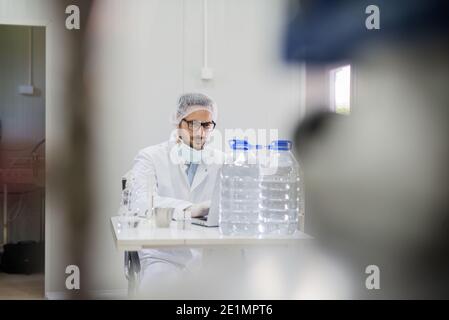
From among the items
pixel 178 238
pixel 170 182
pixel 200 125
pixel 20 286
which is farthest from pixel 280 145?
pixel 20 286

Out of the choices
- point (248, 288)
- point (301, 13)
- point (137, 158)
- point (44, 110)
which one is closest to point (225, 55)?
point (301, 13)

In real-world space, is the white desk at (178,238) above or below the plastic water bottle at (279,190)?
below

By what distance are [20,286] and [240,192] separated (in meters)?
0.83

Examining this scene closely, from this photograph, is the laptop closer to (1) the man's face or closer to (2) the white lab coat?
(2) the white lab coat

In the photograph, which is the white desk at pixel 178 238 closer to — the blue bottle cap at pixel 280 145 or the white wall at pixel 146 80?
the white wall at pixel 146 80

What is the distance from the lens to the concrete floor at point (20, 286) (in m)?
2.41

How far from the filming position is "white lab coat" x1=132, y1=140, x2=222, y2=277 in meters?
2.43

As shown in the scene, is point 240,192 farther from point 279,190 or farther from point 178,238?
point 178,238

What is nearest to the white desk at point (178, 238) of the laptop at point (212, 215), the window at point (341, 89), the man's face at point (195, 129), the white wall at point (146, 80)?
the laptop at point (212, 215)

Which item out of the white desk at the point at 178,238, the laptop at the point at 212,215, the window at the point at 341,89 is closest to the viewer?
the white desk at the point at 178,238

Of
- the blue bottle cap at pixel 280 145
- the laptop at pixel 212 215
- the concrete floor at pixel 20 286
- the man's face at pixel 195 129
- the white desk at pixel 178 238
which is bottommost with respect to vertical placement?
the concrete floor at pixel 20 286

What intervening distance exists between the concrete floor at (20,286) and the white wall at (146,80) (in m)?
0.04

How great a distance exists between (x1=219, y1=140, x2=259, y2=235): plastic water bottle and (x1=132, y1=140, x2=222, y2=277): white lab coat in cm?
5

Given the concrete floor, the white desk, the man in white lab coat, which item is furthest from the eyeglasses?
the concrete floor
